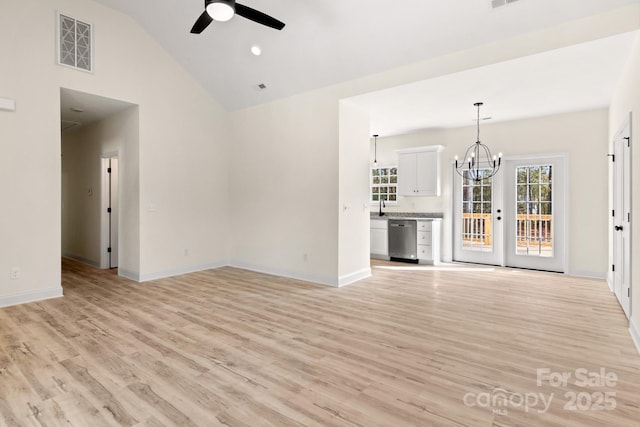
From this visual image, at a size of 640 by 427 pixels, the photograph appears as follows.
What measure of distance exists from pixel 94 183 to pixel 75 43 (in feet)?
8.84

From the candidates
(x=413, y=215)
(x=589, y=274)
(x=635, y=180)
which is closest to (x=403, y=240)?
(x=413, y=215)

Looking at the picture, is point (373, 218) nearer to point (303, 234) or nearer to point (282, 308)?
point (303, 234)

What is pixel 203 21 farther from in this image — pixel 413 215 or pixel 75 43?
pixel 413 215

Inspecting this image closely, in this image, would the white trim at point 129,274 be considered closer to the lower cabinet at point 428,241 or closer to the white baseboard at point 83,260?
the white baseboard at point 83,260

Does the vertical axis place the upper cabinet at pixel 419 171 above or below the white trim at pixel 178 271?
above

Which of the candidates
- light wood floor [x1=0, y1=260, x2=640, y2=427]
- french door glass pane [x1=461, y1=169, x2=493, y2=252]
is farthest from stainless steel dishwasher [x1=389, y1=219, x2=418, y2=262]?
light wood floor [x1=0, y1=260, x2=640, y2=427]

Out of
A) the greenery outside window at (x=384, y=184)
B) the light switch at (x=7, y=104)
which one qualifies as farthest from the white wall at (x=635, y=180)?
the light switch at (x=7, y=104)

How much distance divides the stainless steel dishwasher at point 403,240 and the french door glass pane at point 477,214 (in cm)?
102

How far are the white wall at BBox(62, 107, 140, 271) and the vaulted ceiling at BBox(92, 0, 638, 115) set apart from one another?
1.38 metres

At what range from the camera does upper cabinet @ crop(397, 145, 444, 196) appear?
7188mm

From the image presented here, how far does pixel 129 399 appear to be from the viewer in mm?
2125

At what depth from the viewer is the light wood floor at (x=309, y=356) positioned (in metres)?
2.00

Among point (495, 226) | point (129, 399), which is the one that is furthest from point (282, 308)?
point (495, 226)

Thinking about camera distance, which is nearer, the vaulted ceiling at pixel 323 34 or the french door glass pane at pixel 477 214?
the vaulted ceiling at pixel 323 34
